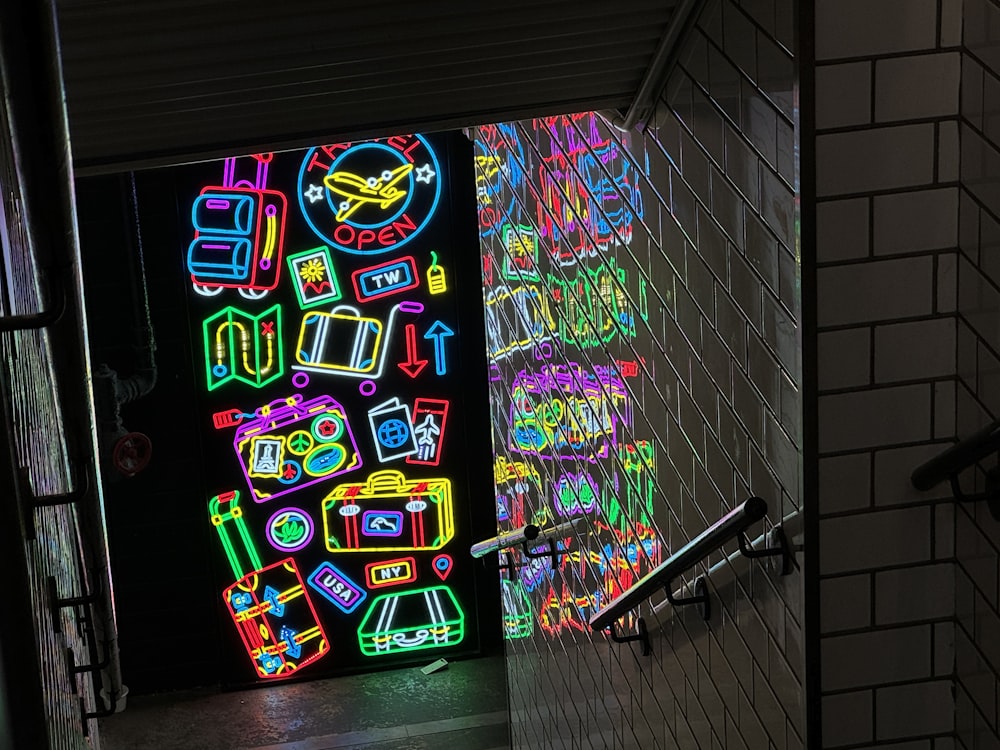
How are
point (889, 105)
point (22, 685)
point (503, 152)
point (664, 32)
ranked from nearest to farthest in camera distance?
point (22, 685), point (889, 105), point (664, 32), point (503, 152)

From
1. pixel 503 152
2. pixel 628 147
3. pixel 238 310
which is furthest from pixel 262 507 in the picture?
pixel 628 147

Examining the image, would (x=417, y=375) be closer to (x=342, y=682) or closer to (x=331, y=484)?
(x=331, y=484)

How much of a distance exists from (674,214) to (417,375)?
3821 mm

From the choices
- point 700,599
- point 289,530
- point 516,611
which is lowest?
point 516,611

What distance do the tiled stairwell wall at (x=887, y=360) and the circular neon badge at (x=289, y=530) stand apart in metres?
4.57

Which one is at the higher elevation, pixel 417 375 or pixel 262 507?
pixel 417 375

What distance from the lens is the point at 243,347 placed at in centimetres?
620

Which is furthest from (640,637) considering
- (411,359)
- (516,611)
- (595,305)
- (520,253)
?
(411,359)

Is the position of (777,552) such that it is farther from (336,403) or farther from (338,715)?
(338,715)

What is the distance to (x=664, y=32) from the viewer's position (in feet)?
8.46

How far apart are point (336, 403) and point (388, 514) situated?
0.70 m

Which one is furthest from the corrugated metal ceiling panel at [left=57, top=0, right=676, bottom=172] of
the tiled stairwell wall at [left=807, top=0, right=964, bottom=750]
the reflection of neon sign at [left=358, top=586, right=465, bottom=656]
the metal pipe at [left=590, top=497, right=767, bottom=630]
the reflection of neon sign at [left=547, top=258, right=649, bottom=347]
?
the reflection of neon sign at [left=358, top=586, right=465, bottom=656]

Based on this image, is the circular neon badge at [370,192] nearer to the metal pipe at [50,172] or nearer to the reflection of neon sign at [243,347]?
the reflection of neon sign at [243,347]

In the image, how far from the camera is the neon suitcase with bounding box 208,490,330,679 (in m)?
6.42
